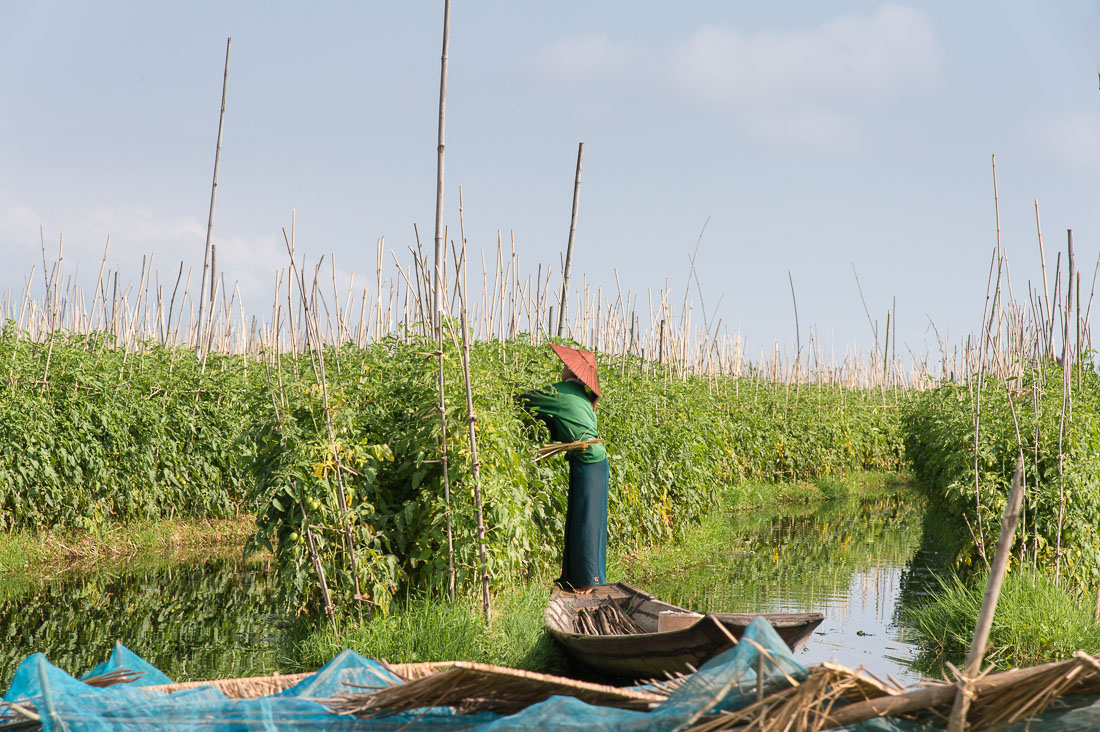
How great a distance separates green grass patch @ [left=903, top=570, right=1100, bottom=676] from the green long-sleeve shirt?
294 cm

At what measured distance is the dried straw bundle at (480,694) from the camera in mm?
2848

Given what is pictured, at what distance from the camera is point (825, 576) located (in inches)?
428

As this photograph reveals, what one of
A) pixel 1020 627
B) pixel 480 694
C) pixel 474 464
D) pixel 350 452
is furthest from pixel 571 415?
pixel 480 694

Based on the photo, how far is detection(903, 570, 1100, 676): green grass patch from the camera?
6.18m

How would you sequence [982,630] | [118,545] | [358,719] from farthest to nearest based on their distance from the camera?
[118,545] → [358,719] → [982,630]

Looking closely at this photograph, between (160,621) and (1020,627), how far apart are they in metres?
7.10

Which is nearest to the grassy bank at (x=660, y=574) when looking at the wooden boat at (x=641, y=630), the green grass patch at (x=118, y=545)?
the wooden boat at (x=641, y=630)

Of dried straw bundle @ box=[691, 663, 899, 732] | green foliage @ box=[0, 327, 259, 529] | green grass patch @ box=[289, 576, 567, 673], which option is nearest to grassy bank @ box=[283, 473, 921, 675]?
green grass patch @ box=[289, 576, 567, 673]

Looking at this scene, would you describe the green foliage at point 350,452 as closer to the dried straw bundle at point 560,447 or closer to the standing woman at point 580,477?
the dried straw bundle at point 560,447

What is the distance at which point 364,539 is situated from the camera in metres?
6.65

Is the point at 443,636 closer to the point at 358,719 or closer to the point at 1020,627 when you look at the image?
the point at 358,719

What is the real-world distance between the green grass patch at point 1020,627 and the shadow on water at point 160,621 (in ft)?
16.4

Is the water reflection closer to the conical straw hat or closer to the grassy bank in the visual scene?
the grassy bank

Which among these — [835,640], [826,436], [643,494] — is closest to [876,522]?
[826,436]
